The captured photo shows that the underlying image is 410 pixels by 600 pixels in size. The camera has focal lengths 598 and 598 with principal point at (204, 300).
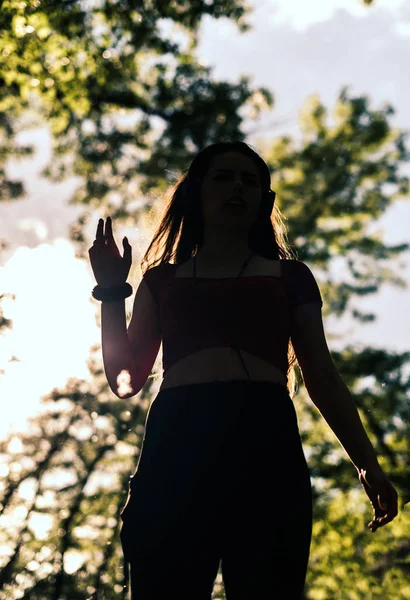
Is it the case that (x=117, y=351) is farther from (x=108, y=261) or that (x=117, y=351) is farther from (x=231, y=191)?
(x=231, y=191)

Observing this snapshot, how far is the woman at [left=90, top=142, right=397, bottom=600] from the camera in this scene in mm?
1803

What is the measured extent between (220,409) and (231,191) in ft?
3.25

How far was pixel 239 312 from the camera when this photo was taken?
2.11 m

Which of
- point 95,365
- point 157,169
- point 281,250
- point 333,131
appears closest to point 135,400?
point 95,365

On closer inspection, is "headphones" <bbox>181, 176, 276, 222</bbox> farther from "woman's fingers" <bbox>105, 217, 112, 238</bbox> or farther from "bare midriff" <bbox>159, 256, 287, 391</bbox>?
"bare midriff" <bbox>159, 256, 287, 391</bbox>

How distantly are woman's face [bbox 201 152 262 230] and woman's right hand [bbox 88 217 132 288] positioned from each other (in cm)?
42

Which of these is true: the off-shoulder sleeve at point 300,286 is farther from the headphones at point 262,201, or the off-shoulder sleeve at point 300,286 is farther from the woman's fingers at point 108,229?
the woman's fingers at point 108,229

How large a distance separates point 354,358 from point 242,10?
24.8 ft

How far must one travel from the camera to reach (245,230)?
2521 mm

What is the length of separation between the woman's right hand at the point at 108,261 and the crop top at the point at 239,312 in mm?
183

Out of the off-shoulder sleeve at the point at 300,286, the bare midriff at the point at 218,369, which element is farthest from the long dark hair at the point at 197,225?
the bare midriff at the point at 218,369

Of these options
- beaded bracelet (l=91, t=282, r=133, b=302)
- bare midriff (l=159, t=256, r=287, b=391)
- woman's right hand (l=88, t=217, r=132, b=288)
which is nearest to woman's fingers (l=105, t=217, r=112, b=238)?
woman's right hand (l=88, t=217, r=132, b=288)

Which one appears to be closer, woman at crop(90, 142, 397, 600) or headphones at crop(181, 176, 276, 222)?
woman at crop(90, 142, 397, 600)

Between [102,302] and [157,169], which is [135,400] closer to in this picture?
[157,169]
